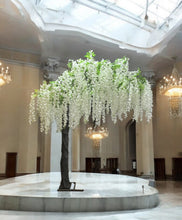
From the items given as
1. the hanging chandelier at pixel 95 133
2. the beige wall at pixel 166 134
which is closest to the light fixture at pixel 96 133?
the hanging chandelier at pixel 95 133

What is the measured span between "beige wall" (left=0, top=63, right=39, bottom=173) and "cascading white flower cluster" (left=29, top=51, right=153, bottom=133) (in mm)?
6921

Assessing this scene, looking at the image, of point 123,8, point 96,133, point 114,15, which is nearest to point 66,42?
point 114,15

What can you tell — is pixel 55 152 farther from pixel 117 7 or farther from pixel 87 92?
pixel 87 92

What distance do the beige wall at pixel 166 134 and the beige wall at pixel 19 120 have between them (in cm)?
809

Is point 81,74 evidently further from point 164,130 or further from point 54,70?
point 164,130

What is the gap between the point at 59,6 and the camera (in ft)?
40.4

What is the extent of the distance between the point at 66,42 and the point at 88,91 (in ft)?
25.7

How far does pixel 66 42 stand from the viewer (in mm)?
13016

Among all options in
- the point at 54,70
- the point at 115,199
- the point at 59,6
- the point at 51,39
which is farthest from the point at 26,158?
the point at 115,199

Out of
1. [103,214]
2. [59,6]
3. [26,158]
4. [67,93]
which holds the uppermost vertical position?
[59,6]

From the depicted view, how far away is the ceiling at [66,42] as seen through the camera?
1108cm

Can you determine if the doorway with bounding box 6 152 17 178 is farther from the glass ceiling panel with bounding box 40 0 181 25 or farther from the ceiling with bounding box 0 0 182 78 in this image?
the glass ceiling panel with bounding box 40 0 181 25

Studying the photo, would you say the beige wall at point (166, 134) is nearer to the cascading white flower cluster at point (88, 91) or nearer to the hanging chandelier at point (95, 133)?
the hanging chandelier at point (95, 133)

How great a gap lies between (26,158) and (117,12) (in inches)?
326
